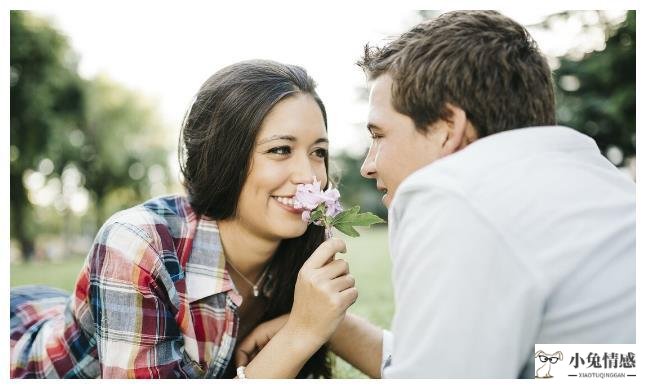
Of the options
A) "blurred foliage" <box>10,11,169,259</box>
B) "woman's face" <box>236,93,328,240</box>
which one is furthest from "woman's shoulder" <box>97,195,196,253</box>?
"blurred foliage" <box>10,11,169,259</box>

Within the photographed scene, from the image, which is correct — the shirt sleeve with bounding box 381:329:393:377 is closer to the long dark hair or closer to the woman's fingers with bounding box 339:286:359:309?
the woman's fingers with bounding box 339:286:359:309

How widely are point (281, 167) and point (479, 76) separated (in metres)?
1.08

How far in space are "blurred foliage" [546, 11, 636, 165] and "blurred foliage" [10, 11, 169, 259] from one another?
13.0m

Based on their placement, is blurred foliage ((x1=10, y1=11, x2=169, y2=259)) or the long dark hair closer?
the long dark hair

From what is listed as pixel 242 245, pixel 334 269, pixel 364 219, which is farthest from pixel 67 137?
pixel 334 269

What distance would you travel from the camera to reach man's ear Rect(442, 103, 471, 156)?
2301 millimetres

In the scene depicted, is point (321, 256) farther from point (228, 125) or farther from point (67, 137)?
point (67, 137)

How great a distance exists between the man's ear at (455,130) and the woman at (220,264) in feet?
2.28

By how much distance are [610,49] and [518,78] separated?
485 inches

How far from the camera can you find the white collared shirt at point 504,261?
1.63m

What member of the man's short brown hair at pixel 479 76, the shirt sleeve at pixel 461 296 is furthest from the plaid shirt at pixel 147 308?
the shirt sleeve at pixel 461 296

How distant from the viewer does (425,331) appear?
5.46 ft

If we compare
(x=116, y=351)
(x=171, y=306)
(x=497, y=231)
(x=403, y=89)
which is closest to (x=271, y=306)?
(x=171, y=306)

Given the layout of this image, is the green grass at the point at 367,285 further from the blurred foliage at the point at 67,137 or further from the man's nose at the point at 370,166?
the blurred foliage at the point at 67,137
